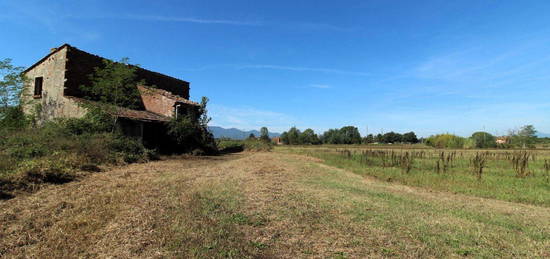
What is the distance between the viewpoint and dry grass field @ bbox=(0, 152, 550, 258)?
3439mm

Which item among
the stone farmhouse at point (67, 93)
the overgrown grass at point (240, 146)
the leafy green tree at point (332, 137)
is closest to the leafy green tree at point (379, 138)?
the leafy green tree at point (332, 137)

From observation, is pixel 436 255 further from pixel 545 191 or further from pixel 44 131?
pixel 44 131

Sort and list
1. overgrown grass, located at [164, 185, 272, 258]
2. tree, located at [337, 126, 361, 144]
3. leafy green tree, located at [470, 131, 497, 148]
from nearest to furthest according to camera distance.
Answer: overgrown grass, located at [164, 185, 272, 258] < leafy green tree, located at [470, 131, 497, 148] < tree, located at [337, 126, 361, 144]

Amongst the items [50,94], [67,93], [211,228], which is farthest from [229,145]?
[211,228]

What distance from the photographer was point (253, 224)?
4430 millimetres

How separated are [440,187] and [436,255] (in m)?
6.85

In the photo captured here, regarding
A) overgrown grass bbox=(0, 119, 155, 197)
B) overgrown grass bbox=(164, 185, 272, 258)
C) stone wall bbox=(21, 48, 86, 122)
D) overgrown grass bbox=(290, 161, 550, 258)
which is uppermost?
stone wall bbox=(21, 48, 86, 122)

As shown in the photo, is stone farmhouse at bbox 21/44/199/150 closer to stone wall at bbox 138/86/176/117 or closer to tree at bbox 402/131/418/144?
stone wall at bbox 138/86/176/117

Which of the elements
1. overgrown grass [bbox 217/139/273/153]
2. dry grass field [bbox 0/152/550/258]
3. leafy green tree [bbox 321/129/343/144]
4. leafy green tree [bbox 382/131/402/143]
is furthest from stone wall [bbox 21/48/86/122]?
leafy green tree [bbox 382/131/402/143]

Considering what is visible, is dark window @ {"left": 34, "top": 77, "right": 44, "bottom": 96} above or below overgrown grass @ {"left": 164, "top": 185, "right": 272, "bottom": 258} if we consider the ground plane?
above

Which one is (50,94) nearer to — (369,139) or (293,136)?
(293,136)

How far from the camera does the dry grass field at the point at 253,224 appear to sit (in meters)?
3.44

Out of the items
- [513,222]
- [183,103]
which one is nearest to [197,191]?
[513,222]

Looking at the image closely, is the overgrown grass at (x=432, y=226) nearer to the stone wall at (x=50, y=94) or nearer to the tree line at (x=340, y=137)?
the stone wall at (x=50, y=94)
